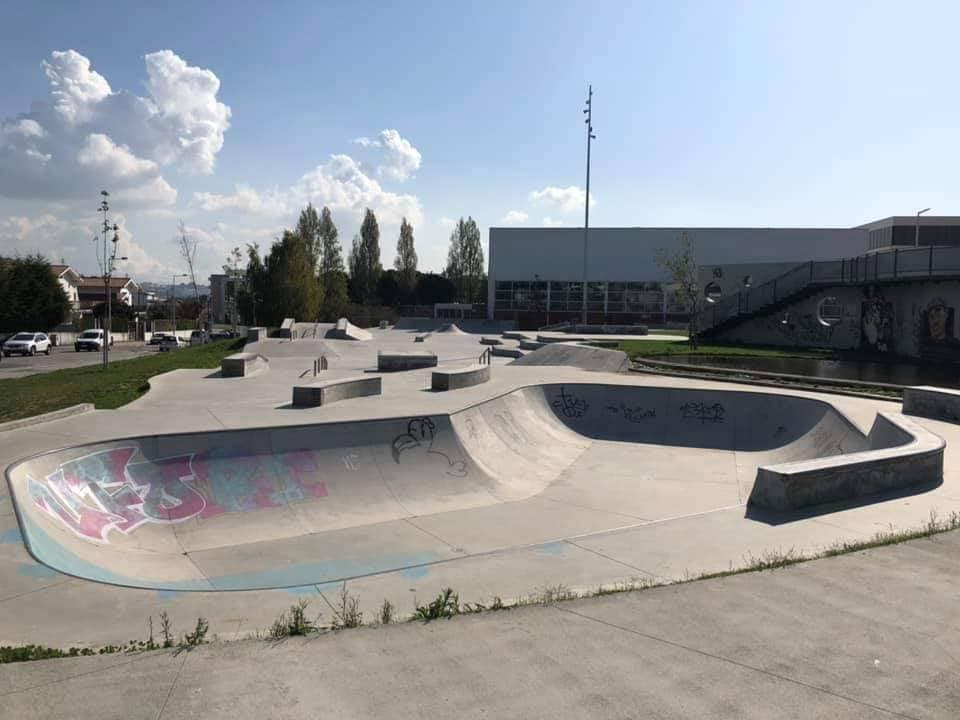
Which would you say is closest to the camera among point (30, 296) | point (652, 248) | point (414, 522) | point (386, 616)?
point (386, 616)

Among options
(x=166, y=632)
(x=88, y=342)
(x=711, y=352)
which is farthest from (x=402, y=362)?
(x=88, y=342)

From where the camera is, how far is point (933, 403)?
15.1m

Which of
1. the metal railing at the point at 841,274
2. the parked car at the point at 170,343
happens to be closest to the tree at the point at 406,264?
the parked car at the point at 170,343

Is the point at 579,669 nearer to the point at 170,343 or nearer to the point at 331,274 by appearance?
the point at 170,343

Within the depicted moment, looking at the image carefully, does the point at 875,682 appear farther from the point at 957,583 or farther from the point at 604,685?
the point at 957,583

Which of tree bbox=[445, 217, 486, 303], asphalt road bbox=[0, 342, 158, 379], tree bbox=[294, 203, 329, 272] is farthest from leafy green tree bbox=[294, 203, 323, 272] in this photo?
asphalt road bbox=[0, 342, 158, 379]

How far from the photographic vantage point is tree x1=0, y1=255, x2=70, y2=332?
5225cm

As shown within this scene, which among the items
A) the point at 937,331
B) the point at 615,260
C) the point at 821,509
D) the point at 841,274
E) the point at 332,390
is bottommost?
the point at 821,509

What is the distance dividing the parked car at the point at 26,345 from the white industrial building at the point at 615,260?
39.3m

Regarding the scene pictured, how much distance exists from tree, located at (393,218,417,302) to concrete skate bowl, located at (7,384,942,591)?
77173 millimetres

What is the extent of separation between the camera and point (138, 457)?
1045 cm

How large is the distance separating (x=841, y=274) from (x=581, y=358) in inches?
683

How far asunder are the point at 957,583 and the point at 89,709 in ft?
21.6

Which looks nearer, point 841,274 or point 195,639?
point 195,639
